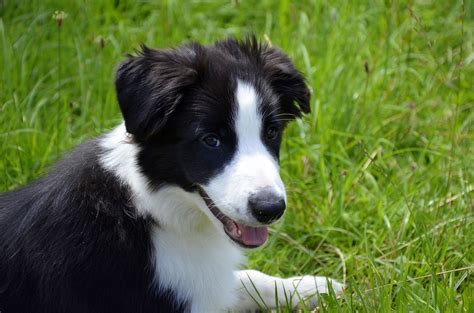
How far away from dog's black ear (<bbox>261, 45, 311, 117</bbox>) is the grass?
0.64 metres

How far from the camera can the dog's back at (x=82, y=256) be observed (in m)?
3.80

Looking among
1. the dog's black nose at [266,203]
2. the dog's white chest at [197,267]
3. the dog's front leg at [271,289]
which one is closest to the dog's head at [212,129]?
the dog's black nose at [266,203]

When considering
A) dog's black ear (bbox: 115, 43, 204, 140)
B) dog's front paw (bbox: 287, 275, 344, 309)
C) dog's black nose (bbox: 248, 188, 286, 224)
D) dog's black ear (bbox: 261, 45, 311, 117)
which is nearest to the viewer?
dog's black nose (bbox: 248, 188, 286, 224)

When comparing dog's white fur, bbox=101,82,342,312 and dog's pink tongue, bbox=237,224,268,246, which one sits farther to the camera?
dog's pink tongue, bbox=237,224,268,246

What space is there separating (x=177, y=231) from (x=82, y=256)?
424mm

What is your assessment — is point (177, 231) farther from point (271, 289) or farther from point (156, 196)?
point (271, 289)

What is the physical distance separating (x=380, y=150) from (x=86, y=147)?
83.4 inches

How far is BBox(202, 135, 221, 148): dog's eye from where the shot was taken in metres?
3.69

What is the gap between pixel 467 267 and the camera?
13.9 ft

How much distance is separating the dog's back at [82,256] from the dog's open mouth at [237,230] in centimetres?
30

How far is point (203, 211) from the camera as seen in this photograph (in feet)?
12.8

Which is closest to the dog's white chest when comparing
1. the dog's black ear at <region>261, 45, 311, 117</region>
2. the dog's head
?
the dog's head

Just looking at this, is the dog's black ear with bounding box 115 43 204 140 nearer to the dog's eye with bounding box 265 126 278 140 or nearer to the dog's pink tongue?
the dog's eye with bounding box 265 126 278 140

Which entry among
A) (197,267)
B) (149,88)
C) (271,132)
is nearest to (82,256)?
(197,267)
